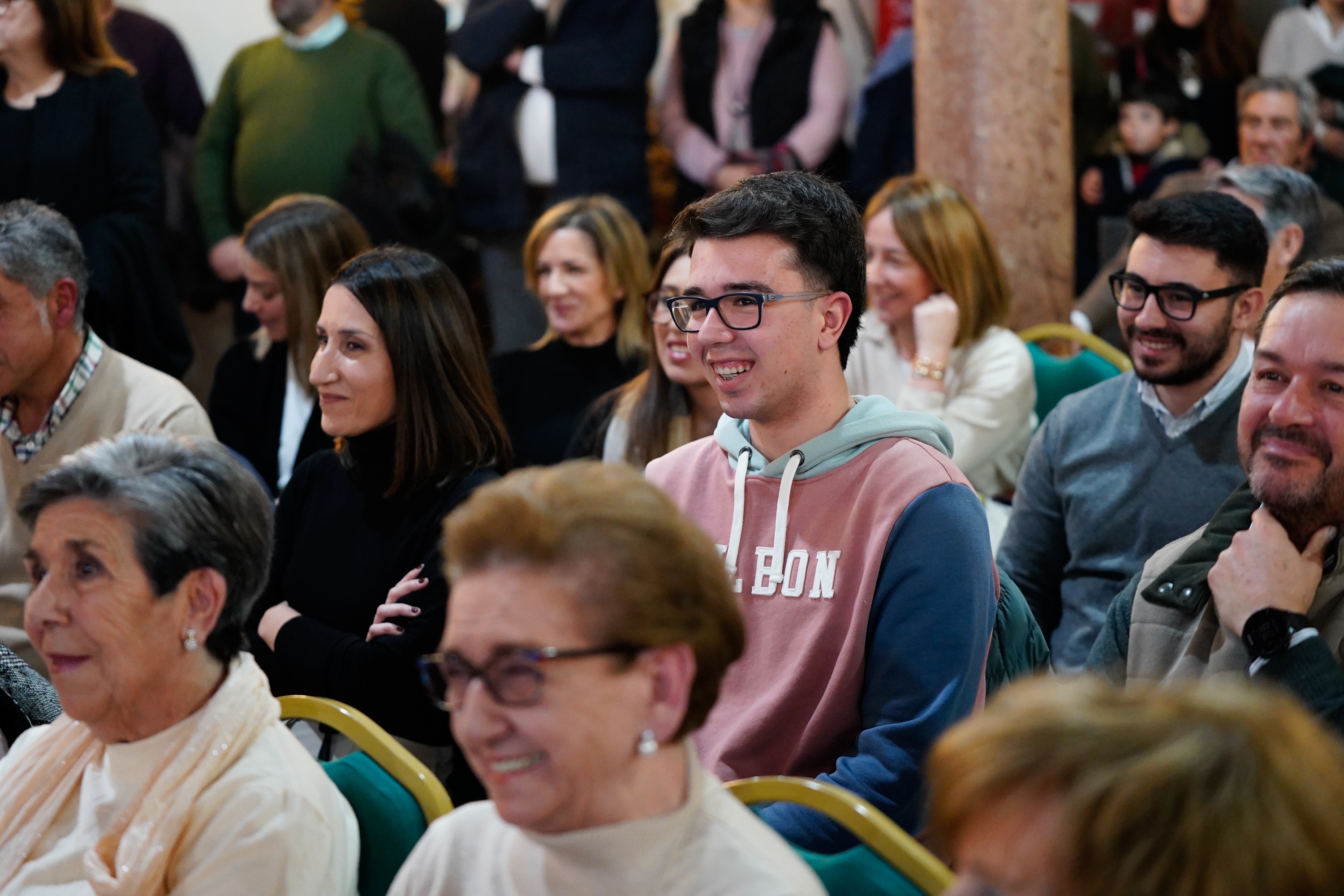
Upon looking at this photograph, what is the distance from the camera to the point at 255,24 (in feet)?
21.5

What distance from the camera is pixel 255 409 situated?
3.89 m

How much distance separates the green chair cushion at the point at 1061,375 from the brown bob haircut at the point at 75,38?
107 inches

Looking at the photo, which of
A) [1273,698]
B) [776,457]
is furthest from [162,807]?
[1273,698]

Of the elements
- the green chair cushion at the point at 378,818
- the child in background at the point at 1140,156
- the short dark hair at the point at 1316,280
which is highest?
the child in background at the point at 1140,156

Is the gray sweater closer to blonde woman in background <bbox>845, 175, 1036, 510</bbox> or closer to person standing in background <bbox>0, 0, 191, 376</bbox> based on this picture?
blonde woman in background <bbox>845, 175, 1036, 510</bbox>

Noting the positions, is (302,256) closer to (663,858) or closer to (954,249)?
(954,249)

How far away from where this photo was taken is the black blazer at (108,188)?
13.0 feet

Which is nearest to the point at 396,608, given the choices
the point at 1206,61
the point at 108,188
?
the point at 108,188

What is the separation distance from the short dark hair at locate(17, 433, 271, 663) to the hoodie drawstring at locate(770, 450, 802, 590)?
0.70m

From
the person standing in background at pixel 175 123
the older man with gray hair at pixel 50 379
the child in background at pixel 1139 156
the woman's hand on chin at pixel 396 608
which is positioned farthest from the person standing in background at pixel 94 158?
the child in background at pixel 1139 156

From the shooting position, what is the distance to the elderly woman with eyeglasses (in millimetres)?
1243

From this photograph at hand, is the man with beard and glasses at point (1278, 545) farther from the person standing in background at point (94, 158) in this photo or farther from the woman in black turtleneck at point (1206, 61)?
the woman in black turtleneck at point (1206, 61)

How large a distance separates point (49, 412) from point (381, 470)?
3.02ft

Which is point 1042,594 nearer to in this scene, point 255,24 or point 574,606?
point 574,606
